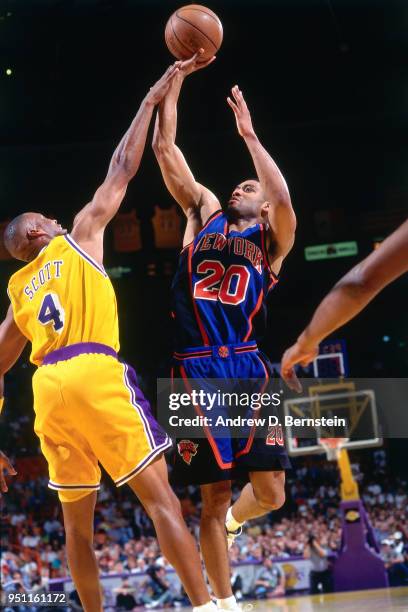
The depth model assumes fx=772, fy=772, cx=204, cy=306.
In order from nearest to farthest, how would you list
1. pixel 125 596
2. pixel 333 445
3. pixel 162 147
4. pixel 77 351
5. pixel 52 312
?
pixel 77 351, pixel 52 312, pixel 162 147, pixel 125 596, pixel 333 445

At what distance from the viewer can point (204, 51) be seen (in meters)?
4.99

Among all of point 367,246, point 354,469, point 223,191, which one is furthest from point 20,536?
point 367,246

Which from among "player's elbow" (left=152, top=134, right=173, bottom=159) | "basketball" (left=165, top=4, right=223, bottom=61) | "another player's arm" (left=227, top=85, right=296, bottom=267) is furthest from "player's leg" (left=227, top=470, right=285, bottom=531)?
"basketball" (left=165, top=4, right=223, bottom=61)

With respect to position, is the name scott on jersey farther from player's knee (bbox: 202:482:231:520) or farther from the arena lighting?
the arena lighting

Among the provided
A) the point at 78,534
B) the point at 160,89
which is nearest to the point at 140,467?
the point at 78,534

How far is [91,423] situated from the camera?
3.56 meters

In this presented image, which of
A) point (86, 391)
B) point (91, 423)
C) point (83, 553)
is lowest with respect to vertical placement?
point (83, 553)

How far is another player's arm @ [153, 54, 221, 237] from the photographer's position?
484 centimetres

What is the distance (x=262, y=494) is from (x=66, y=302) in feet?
5.11

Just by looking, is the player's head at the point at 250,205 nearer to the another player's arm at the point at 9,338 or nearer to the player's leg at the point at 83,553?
the another player's arm at the point at 9,338

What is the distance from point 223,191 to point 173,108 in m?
10.4

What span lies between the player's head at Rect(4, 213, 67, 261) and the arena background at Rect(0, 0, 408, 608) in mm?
4503

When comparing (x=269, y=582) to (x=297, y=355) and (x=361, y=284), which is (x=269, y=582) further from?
(x=361, y=284)

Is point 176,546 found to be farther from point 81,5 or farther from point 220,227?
point 81,5
